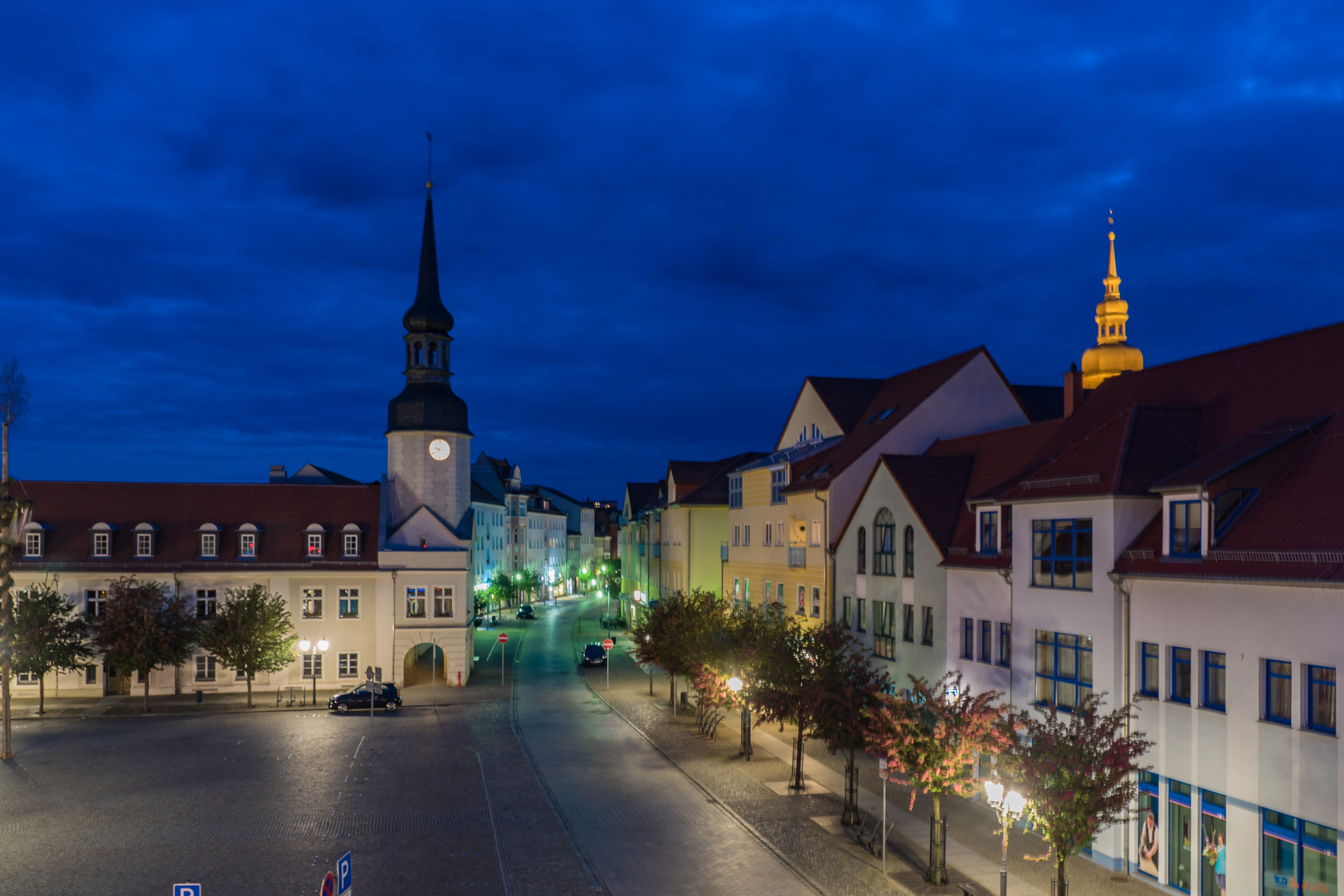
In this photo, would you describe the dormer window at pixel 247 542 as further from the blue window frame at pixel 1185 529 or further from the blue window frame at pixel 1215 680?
the blue window frame at pixel 1215 680

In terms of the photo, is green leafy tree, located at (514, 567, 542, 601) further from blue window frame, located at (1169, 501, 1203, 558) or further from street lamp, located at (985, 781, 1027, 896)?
street lamp, located at (985, 781, 1027, 896)

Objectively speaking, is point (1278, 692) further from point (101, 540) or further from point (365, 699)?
point (101, 540)

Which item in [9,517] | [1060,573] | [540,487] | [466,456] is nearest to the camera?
[1060,573]

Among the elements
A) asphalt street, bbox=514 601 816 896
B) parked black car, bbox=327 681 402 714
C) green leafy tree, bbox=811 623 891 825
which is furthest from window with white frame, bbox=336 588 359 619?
green leafy tree, bbox=811 623 891 825

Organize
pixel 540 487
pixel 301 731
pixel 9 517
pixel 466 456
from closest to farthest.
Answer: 1. pixel 9 517
2. pixel 301 731
3. pixel 466 456
4. pixel 540 487

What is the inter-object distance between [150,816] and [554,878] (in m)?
12.9

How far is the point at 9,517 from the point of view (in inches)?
1453

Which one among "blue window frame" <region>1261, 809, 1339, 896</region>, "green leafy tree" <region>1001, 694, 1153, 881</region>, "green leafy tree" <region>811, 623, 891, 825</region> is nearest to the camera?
"blue window frame" <region>1261, 809, 1339, 896</region>

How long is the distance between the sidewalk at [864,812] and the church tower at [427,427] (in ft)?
64.8

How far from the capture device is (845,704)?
1087 inches

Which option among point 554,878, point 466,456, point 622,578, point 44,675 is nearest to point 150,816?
point 554,878

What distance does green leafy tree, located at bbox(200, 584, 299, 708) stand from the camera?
48.8 meters

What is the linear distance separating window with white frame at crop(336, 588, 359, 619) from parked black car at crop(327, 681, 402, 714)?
8.17 m

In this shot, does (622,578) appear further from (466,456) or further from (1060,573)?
(1060,573)
